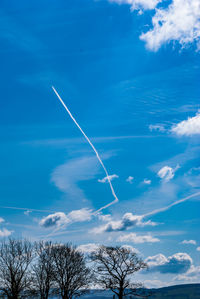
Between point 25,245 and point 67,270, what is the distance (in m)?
10.4

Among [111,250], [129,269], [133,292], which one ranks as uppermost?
[111,250]

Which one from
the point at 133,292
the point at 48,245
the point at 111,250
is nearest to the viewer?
the point at 133,292

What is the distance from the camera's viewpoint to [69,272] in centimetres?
6325

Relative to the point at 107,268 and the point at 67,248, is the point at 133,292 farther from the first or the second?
the point at 67,248

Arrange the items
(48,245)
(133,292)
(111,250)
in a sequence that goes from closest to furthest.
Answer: (133,292)
(111,250)
(48,245)

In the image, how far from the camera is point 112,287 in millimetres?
56969

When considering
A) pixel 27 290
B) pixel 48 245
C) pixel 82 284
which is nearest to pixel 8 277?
pixel 27 290

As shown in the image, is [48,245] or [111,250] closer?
[111,250]

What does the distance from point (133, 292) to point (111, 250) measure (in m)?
8.66

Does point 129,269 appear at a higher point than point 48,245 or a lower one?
lower

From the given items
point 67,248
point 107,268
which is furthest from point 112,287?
point 67,248

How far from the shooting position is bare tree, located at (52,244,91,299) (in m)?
62.3

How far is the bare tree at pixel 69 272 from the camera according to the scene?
6231 centimetres

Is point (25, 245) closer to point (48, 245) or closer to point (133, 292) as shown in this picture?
point (48, 245)
